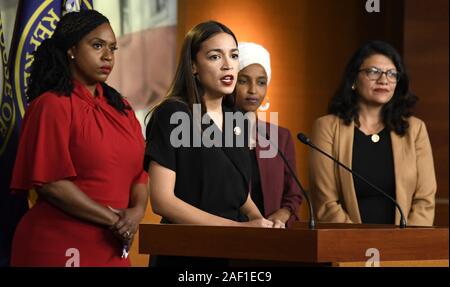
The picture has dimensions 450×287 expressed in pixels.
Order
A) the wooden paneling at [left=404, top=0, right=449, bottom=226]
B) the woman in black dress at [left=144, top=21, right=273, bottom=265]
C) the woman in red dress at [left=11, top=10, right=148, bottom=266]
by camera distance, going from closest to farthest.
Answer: the woman in black dress at [left=144, top=21, right=273, bottom=265]
the woman in red dress at [left=11, top=10, right=148, bottom=266]
the wooden paneling at [left=404, top=0, right=449, bottom=226]

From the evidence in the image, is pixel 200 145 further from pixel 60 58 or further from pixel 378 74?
pixel 378 74

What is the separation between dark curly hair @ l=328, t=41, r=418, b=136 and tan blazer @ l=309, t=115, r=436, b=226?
0.04 meters

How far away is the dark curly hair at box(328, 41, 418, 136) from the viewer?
4.61 m

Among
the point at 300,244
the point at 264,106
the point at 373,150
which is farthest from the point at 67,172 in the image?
the point at 264,106

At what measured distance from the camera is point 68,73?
3.89 metres

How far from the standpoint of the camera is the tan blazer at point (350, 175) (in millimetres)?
4414

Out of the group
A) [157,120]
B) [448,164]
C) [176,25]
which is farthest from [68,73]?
[448,164]

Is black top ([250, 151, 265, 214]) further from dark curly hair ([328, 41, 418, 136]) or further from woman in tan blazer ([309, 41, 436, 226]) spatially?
dark curly hair ([328, 41, 418, 136])

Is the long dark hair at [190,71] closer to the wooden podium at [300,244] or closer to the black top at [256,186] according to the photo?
the wooden podium at [300,244]

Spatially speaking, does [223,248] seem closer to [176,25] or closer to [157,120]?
[157,120]

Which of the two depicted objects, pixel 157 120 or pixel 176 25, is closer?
pixel 157 120

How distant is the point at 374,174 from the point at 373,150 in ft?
0.44

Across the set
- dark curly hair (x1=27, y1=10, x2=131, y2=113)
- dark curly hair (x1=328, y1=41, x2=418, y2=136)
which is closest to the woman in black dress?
dark curly hair (x1=27, y1=10, x2=131, y2=113)

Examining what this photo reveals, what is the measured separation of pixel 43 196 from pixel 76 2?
1.26m
